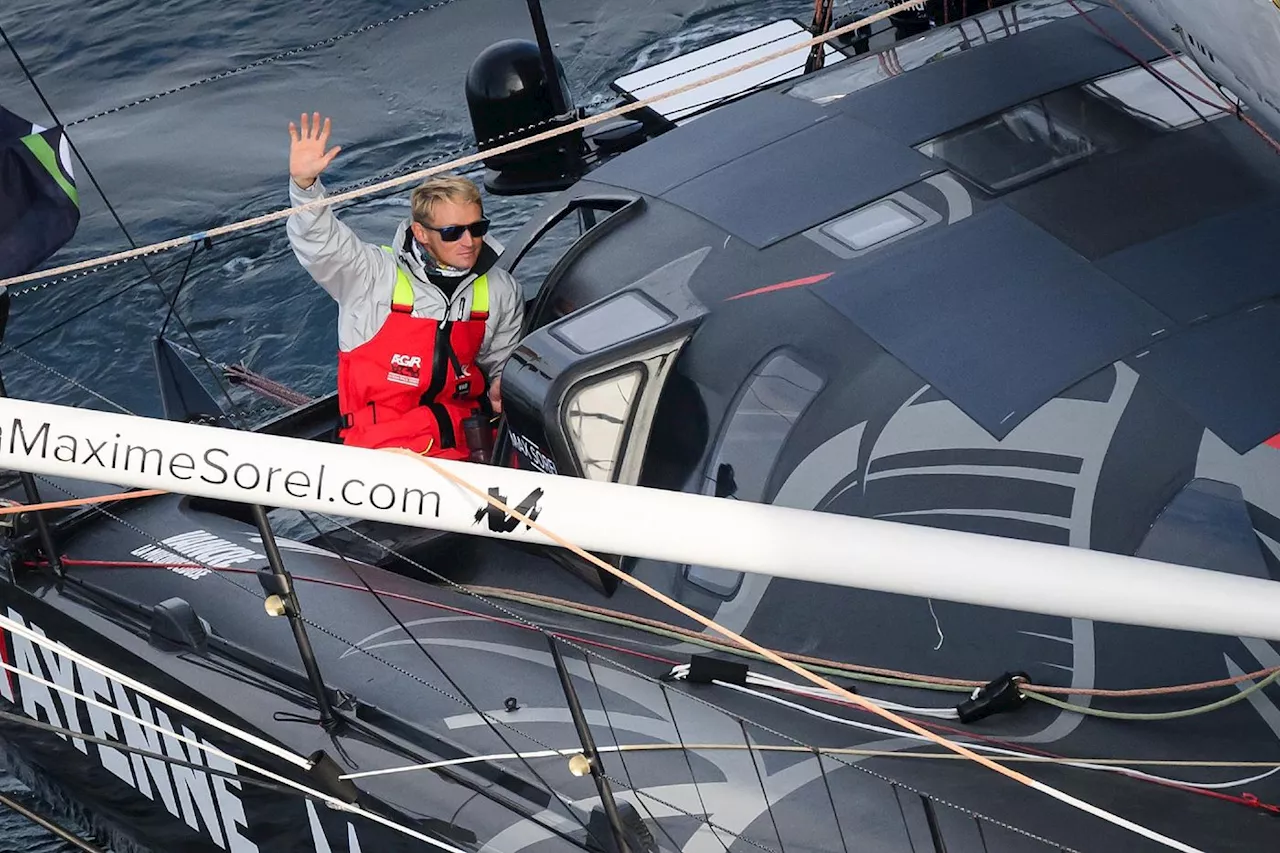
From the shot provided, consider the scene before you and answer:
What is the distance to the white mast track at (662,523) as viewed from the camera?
2.56 meters

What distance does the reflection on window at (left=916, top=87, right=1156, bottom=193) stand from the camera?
4840mm

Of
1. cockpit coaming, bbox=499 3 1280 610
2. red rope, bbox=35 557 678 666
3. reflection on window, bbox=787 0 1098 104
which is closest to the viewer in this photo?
cockpit coaming, bbox=499 3 1280 610

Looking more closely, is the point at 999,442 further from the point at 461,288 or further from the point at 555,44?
the point at 555,44

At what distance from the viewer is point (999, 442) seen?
13.3ft

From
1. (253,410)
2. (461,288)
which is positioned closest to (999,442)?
(461,288)

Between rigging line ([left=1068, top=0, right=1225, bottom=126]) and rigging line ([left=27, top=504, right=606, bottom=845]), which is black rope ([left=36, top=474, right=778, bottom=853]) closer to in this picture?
rigging line ([left=27, top=504, right=606, bottom=845])

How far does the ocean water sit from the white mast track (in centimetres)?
522

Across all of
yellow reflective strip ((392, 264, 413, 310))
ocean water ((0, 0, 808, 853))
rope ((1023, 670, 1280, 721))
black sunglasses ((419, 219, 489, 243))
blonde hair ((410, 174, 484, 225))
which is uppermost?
blonde hair ((410, 174, 484, 225))

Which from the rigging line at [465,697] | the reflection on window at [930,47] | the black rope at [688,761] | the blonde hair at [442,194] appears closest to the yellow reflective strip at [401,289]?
the blonde hair at [442,194]

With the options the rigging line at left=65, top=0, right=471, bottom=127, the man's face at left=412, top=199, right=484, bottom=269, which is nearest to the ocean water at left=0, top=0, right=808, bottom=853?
the rigging line at left=65, top=0, right=471, bottom=127

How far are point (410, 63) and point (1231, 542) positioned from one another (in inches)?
373

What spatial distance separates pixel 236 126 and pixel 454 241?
7399 millimetres

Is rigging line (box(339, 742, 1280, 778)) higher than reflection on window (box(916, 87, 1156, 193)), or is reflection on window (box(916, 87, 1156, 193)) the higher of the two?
reflection on window (box(916, 87, 1156, 193))

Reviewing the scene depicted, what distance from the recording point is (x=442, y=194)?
477cm
